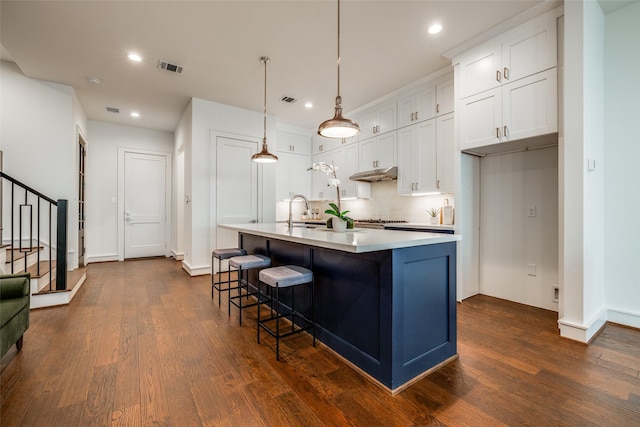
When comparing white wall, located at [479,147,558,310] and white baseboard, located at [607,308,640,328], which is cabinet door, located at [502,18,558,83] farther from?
white baseboard, located at [607,308,640,328]

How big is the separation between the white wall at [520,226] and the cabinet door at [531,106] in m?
0.63

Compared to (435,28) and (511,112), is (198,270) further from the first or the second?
(511,112)

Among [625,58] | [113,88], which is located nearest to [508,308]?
[625,58]

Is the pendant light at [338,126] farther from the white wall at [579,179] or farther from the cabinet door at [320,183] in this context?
the cabinet door at [320,183]

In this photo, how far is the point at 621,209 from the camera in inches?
106

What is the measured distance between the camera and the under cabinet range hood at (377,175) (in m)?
4.40

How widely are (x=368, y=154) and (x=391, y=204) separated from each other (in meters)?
0.97

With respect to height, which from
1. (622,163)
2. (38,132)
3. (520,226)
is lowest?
(520,226)

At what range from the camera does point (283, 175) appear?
5.97m

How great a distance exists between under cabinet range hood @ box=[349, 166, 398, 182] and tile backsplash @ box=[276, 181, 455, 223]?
259mm

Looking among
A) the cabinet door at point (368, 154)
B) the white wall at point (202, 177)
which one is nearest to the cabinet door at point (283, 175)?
the white wall at point (202, 177)

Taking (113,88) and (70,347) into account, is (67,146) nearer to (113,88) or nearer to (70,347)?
(113,88)

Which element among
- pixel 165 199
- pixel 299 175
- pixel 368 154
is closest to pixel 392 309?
pixel 368 154

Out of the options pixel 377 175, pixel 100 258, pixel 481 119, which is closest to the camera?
pixel 481 119
